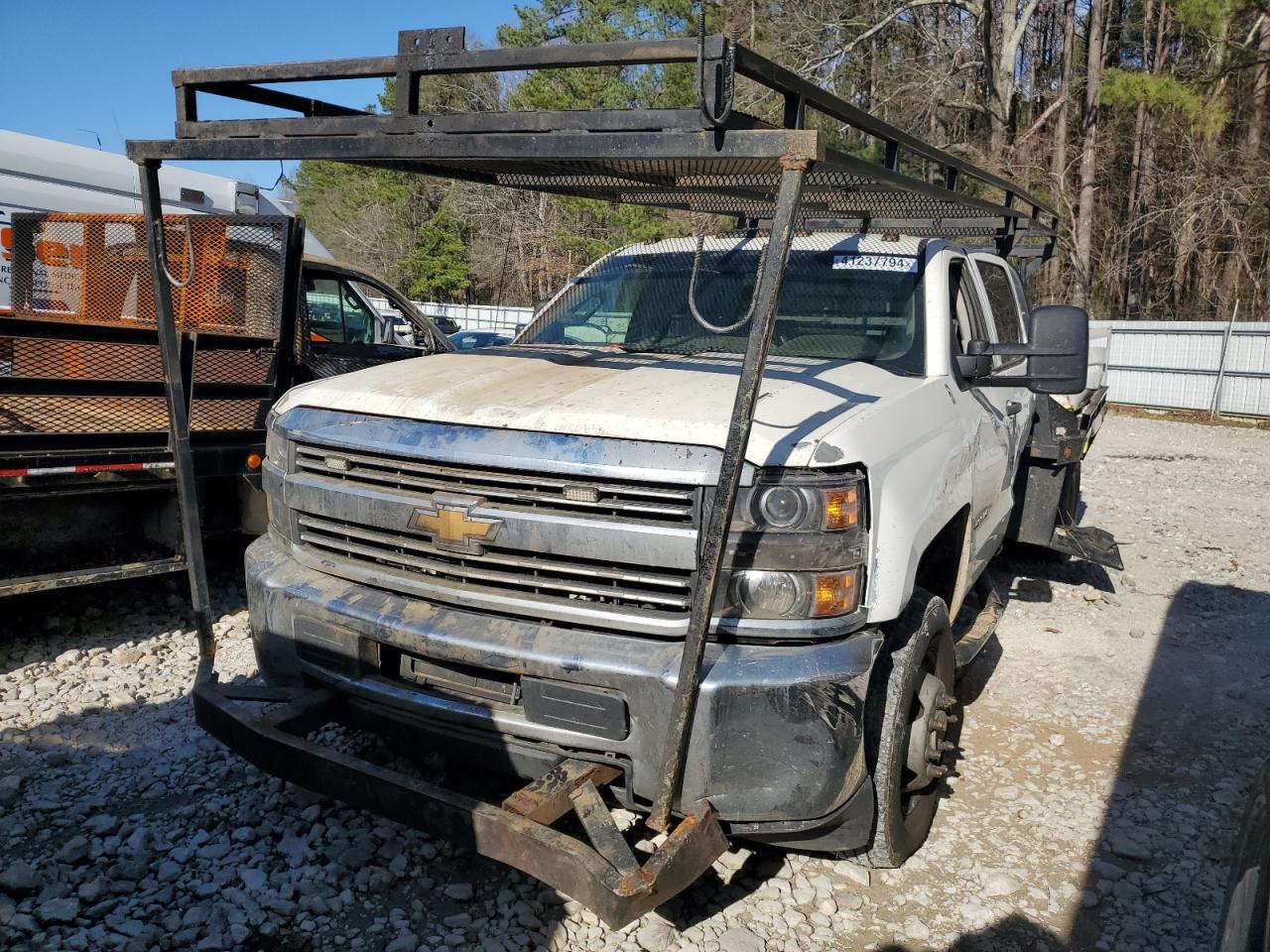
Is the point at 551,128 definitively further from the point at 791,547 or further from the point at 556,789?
the point at 556,789

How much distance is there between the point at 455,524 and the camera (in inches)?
116

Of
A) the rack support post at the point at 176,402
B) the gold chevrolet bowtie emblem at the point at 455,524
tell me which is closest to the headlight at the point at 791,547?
the gold chevrolet bowtie emblem at the point at 455,524

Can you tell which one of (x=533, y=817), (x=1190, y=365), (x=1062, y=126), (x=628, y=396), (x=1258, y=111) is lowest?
(x=533, y=817)

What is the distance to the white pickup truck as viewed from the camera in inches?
105

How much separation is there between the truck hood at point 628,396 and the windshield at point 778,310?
253mm

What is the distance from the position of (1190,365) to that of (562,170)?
65.5ft

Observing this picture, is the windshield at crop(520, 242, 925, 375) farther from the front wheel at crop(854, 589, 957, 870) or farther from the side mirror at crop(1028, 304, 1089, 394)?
the front wheel at crop(854, 589, 957, 870)

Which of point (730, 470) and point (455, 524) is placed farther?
point (455, 524)

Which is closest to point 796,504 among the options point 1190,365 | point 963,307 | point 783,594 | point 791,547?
point 791,547

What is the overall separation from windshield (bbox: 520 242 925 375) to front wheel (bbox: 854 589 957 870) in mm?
1126

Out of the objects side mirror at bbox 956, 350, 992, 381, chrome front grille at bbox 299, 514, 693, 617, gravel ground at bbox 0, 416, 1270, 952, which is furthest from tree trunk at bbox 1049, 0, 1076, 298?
chrome front grille at bbox 299, 514, 693, 617

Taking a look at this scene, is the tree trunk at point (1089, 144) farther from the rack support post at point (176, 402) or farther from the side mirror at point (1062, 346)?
the rack support post at point (176, 402)

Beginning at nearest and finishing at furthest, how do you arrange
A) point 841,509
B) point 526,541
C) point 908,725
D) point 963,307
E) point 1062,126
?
point 841,509 < point 526,541 < point 908,725 < point 963,307 < point 1062,126

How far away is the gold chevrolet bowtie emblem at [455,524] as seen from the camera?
2887 millimetres
